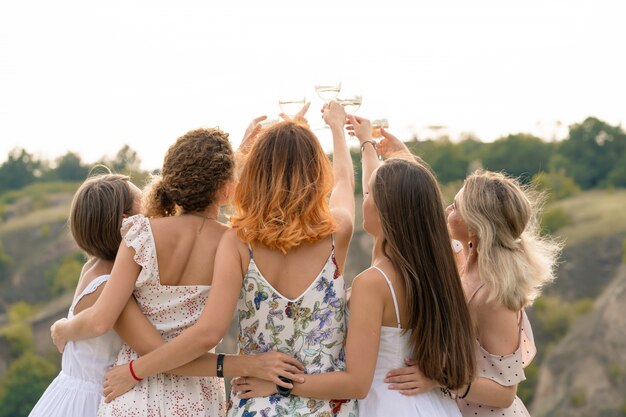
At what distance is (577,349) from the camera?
175 feet

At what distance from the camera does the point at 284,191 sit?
3.70m

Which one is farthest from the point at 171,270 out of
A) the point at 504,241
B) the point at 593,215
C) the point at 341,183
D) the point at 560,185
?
the point at 560,185

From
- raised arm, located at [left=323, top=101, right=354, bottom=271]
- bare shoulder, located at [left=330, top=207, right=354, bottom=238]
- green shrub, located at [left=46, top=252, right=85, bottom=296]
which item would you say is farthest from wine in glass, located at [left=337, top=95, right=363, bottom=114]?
green shrub, located at [left=46, top=252, right=85, bottom=296]

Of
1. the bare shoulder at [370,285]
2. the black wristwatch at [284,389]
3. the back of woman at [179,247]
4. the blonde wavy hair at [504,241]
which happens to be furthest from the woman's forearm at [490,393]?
the back of woman at [179,247]

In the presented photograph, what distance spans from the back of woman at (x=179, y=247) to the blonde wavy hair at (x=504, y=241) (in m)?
1.12

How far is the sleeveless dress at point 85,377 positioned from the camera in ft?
13.4

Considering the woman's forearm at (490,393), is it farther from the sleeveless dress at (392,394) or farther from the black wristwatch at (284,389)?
the black wristwatch at (284,389)

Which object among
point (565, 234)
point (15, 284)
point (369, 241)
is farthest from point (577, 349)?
point (15, 284)

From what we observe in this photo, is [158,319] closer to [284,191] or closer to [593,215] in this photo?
[284,191]

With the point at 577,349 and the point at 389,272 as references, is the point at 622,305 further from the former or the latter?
the point at 389,272

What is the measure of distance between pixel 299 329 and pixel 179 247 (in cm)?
60

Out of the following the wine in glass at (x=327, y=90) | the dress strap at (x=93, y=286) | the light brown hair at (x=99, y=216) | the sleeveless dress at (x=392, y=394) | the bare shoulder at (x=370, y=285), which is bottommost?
the sleeveless dress at (x=392, y=394)

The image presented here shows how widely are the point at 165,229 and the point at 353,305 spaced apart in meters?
0.84

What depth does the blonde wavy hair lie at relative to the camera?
4043 millimetres
